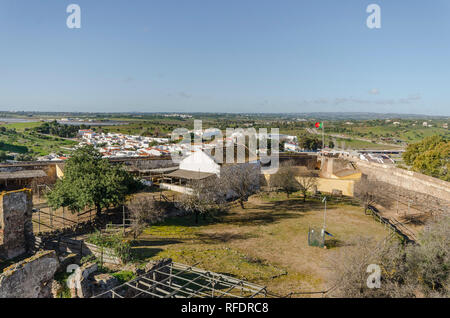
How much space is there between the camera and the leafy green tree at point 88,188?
16.0 metres

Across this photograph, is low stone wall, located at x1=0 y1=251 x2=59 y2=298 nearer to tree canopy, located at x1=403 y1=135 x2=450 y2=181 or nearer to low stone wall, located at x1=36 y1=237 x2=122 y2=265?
low stone wall, located at x1=36 y1=237 x2=122 y2=265

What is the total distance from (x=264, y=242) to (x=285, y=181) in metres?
11.6

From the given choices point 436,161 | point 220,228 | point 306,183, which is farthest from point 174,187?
point 436,161

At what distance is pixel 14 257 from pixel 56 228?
3151 millimetres

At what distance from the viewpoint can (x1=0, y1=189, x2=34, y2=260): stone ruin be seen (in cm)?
1245

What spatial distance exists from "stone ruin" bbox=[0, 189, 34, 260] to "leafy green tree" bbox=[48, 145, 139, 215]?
253 centimetres

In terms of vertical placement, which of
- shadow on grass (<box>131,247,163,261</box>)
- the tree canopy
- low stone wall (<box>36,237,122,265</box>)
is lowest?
shadow on grass (<box>131,247,163,261</box>)

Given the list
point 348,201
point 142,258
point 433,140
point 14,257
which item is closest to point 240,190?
point 348,201

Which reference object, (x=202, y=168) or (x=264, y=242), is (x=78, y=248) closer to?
(x=264, y=242)

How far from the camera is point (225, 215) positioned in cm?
2175

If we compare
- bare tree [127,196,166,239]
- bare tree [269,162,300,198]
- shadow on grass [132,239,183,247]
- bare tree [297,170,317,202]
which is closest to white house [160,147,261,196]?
bare tree [269,162,300,198]

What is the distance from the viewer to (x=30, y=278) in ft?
25.9
